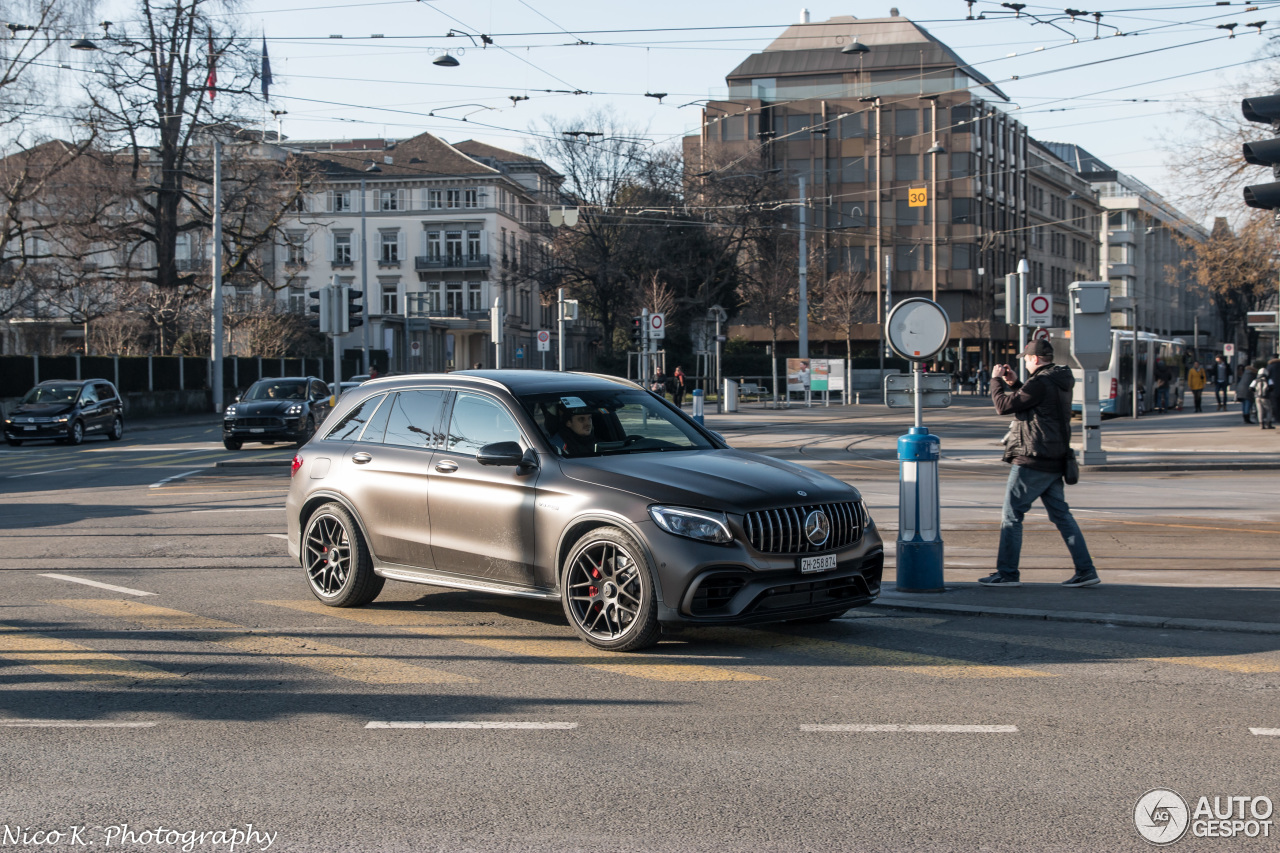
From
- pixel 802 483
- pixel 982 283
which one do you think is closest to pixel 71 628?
pixel 802 483

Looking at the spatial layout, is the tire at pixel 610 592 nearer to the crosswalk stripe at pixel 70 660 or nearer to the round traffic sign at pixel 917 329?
the crosswalk stripe at pixel 70 660

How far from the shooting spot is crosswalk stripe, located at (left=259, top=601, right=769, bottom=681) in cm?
700

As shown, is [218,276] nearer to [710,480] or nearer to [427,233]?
[710,480]

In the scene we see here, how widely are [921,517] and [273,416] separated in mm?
20638

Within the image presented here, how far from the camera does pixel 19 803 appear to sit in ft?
15.9

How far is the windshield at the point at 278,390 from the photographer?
94.3 feet

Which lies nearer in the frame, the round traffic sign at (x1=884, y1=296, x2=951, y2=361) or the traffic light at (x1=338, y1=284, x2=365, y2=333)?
the round traffic sign at (x1=884, y1=296, x2=951, y2=361)

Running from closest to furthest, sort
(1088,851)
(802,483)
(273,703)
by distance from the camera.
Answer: (1088,851), (273,703), (802,483)

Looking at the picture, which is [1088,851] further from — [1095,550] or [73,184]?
[73,184]

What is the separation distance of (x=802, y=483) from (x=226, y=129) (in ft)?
142

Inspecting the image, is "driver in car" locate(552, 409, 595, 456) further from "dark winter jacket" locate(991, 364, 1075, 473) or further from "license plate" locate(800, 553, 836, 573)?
"dark winter jacket" locate(991, 364, 1075, 473)

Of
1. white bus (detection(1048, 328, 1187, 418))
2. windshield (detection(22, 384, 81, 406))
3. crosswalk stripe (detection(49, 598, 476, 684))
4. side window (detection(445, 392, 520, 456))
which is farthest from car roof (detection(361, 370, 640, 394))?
white bus (detection(1048, 328, 1187, 418))

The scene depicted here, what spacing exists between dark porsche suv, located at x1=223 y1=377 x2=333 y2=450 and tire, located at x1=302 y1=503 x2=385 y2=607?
18173 mm

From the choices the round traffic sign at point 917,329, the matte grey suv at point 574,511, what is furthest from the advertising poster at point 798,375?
the matte grey suv at point 574,511
